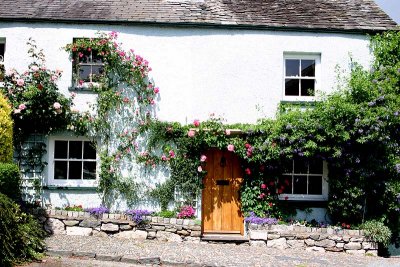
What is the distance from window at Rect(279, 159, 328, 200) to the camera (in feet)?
37.9

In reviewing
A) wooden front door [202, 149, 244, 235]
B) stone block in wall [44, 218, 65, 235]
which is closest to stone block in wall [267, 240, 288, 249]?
wooden front door [202, 149, 244, 235]

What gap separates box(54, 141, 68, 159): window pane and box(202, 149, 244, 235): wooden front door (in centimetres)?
372

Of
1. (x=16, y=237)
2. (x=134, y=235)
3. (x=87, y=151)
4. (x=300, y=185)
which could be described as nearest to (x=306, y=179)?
(x=300, y=185)

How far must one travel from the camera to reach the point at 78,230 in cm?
1038

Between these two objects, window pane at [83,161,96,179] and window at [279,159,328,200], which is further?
window at [279,159,328,200]

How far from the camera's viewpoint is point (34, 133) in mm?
11047

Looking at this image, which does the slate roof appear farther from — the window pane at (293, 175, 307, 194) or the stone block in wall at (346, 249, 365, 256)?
the stone block in wall at (346, 249, 365, 256)

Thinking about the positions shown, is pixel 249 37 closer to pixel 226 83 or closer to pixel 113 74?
pixel 226 83

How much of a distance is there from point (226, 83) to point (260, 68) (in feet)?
3.25

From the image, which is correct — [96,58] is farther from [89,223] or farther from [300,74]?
[300,74]

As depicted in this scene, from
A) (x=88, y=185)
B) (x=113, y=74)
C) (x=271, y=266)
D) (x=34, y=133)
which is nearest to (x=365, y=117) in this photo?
(x=271, y=266)

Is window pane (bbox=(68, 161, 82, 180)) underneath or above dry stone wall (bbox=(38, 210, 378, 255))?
above

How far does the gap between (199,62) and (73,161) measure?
419cm

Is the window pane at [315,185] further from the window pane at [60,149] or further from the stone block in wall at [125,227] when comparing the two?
the window pane at [60,149]
